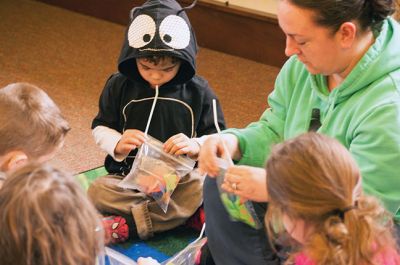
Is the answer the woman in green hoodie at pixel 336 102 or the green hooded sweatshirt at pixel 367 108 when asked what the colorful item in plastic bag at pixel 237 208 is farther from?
the green hooded sweatshirt at pixel 367 108

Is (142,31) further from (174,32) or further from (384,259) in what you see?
(384,259)

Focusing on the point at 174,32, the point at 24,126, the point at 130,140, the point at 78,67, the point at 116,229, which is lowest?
the point at 116,229

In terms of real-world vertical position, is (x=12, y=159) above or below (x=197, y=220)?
above

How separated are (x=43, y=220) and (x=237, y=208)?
0.49m

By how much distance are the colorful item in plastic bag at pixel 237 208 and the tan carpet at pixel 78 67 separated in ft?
2.37

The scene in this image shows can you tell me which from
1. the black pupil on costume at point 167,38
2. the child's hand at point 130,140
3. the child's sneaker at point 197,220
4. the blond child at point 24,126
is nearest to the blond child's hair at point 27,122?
the blond child at point 24,126

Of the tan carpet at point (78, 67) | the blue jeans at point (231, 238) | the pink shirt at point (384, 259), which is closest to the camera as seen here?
the pink shirt at point (384, 259)

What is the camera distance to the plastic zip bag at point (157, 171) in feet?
4.69

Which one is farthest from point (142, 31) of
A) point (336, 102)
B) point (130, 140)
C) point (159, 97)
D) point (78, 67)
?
point (78, 67)

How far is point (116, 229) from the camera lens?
1468mm

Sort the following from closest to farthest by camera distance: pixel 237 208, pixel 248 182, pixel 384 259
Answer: pixel 384 259 < pixel 248 182 < pixel 237 208

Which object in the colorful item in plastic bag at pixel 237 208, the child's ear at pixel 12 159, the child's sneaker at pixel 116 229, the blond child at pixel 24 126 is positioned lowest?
the child's sneaker at pixel 116 229

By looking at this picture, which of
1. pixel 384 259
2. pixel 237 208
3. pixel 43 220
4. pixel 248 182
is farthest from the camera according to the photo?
pixel 237 208

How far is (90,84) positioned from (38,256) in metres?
1.54
